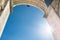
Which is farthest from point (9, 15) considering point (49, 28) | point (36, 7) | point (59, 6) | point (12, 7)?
point (59, 6)

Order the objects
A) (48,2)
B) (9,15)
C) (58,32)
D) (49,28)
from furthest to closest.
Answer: (48,2)
(9,15)
(49,28)
(58,32)

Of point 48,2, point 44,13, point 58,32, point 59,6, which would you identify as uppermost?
point 48,2

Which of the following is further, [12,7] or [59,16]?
[12,7]

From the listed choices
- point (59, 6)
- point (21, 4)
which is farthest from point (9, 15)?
point (59, 6)

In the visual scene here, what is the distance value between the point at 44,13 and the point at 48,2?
0.33m

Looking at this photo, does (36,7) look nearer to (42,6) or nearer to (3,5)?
(42,6)

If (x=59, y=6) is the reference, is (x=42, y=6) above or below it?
above

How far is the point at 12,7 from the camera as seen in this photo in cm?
375

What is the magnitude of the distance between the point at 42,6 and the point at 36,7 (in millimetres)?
184

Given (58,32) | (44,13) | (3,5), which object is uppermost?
(44,13)

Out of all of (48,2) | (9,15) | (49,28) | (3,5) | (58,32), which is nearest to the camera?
(58,32)

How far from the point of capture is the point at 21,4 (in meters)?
3.98

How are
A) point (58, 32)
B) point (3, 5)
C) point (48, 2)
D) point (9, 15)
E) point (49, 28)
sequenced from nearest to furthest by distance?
point (58, 32)
point (3, 5)
point (49, 28)
point (9, 15)
point (48, 2)

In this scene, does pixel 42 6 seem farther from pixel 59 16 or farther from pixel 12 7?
pixel 59 16
